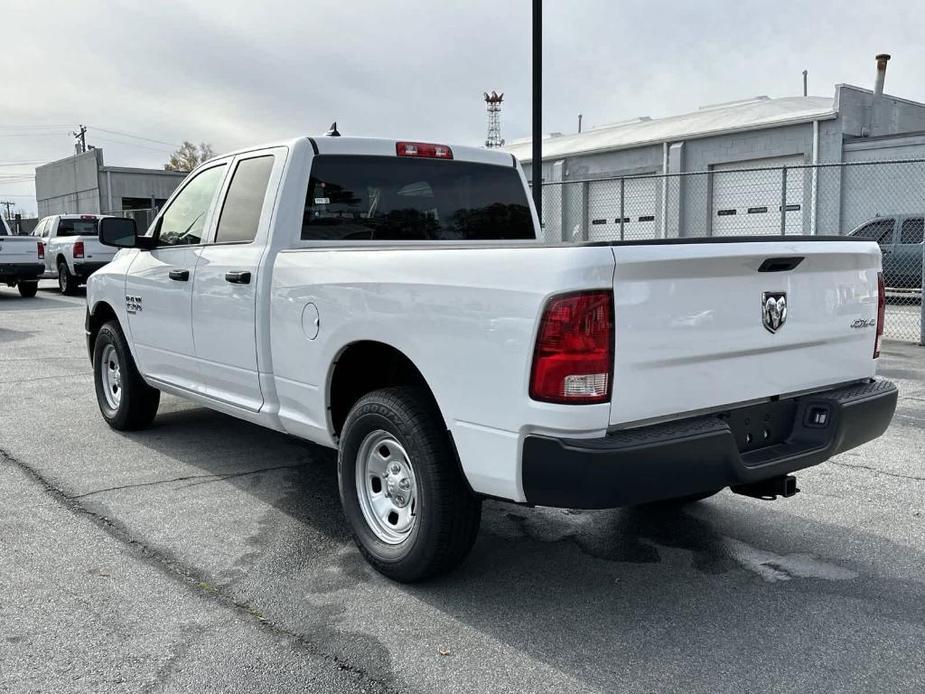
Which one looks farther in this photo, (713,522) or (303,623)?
(713,522)

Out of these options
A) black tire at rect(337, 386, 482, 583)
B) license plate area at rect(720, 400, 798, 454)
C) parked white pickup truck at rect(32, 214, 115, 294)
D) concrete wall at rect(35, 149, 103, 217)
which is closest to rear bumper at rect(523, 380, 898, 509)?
license plate area at rect(720, 400, 798, 454)

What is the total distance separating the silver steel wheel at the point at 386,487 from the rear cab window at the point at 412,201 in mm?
1332

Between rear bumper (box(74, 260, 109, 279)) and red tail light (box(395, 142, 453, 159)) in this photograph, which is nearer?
red tail light (box(395, 142, 453, 159))

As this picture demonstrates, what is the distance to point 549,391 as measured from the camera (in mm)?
3029

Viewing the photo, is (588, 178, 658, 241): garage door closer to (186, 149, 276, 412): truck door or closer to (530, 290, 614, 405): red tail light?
(186, 149, 276, 412): truck door

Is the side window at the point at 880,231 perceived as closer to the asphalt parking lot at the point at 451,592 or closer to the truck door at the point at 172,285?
the asphalt parking lot at the point at 451,592

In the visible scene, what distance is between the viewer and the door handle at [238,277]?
459 centimetres

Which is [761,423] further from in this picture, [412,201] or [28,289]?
[28,289]

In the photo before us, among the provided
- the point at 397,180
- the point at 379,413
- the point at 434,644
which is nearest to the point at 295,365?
the point at 379,413

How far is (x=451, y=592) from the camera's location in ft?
12.2

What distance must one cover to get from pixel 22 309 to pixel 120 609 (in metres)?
15.7

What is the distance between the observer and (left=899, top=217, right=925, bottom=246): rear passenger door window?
16125 millimetres

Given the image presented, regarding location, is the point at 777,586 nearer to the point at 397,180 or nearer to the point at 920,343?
the point at 397,180

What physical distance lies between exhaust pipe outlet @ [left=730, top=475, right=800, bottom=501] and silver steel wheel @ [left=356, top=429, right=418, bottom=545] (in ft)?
4.56
